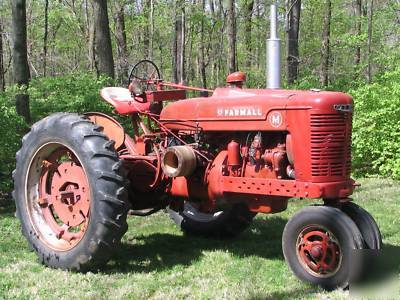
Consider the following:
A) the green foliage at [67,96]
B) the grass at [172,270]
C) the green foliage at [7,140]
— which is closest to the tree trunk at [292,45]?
the green foliage at [67,96]

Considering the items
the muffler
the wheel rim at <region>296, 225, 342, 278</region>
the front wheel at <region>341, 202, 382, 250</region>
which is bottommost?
the wheel rim at <region>296, 225, 342, 278</region>

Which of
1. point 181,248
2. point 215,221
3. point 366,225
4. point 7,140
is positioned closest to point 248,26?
point 7,140

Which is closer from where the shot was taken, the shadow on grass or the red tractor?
the red tractor

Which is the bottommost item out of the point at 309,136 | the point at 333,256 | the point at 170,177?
the point at 333,256

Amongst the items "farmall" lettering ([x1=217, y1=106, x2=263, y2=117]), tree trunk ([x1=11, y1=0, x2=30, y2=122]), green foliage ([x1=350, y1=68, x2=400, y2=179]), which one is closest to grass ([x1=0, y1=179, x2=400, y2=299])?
"farmall" lettering ([x1=217, y1=106, x2=263, y2=117])

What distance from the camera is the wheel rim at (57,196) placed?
5.09 metres

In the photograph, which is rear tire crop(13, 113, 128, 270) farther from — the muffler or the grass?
the muffler

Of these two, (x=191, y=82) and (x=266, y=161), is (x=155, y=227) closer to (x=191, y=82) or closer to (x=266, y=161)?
(x=266, y=161)

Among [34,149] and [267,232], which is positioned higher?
[34,149]

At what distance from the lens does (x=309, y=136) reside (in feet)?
14.2

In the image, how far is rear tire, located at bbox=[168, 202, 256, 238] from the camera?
238 inches

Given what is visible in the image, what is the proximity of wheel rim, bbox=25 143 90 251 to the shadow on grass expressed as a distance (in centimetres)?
53

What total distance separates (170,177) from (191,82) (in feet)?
112

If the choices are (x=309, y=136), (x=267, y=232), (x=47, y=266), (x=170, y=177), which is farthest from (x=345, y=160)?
(x=47, y=266)
